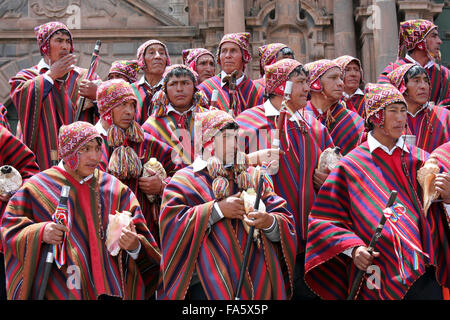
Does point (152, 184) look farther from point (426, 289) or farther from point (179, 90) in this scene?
point (426, 289)

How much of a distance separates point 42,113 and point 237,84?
1951 mm

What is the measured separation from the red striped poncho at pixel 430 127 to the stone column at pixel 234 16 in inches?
233

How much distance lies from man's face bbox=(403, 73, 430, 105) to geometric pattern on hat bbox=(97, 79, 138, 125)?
7.89ft

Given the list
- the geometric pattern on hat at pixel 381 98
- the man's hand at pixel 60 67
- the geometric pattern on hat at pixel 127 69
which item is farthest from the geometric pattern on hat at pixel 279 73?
the geometric pattern on hat at pixel 127 69

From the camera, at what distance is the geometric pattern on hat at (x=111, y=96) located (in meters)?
6.05

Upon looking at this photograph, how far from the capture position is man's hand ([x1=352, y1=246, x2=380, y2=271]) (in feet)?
15.9

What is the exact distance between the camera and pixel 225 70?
24.9 feet

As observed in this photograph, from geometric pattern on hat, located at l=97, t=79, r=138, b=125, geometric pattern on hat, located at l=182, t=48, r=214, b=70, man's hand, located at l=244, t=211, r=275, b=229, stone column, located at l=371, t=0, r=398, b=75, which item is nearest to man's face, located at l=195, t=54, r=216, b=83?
geometric pattern on hat, located at l=182, t=48, r=214, b=70


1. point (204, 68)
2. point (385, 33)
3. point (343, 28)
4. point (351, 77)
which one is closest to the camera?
point (351, 77)

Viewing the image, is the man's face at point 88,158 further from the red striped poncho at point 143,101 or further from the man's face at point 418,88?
the man's face at point 418,88

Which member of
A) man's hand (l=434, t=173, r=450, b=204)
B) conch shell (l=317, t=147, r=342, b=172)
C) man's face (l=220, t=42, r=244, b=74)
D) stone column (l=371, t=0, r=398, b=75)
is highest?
stone column (l=371, t=0, r=398, b=75)

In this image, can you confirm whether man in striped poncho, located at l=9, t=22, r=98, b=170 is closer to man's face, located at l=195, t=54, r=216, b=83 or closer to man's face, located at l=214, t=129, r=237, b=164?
man's face, located at l=195, t=54, r=216, b=83

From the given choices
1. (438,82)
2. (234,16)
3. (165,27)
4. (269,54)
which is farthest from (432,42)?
(165,27)

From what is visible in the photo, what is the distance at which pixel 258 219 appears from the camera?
15.8 ft
